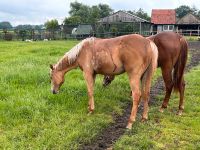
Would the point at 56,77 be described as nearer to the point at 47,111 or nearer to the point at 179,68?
the point at 47,111

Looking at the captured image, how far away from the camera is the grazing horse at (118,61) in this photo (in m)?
6.98

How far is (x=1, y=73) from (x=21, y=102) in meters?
3.57

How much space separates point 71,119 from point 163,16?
66442mm

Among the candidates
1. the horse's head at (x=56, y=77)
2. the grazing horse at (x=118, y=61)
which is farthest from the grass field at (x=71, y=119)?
the grazing horse at (x=118, y=61)

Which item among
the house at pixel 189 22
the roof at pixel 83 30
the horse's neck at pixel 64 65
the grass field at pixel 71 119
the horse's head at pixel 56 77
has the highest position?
the house at pixel 189 22

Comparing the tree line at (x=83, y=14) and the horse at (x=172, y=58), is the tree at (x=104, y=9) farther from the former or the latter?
the horse at (x=172, y=58)

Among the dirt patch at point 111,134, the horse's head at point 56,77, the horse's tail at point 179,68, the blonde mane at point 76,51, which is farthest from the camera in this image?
the horse's tail at point 179,68

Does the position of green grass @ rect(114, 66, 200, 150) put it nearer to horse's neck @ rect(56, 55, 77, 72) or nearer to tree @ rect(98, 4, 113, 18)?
horse's neck @ rect(56, 55, 77, 72)

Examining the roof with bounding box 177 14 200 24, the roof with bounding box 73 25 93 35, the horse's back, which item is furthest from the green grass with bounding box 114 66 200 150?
the roof with bounding box 177 14 200 24

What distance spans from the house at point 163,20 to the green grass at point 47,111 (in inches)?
2392

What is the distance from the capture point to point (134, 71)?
6.97m

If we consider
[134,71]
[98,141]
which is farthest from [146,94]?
[98,141]

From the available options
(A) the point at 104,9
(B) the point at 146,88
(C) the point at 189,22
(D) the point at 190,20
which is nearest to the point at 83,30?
(C) the point at 189,22

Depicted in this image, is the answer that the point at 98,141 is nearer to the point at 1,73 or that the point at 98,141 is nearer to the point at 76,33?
the point at 1,73
